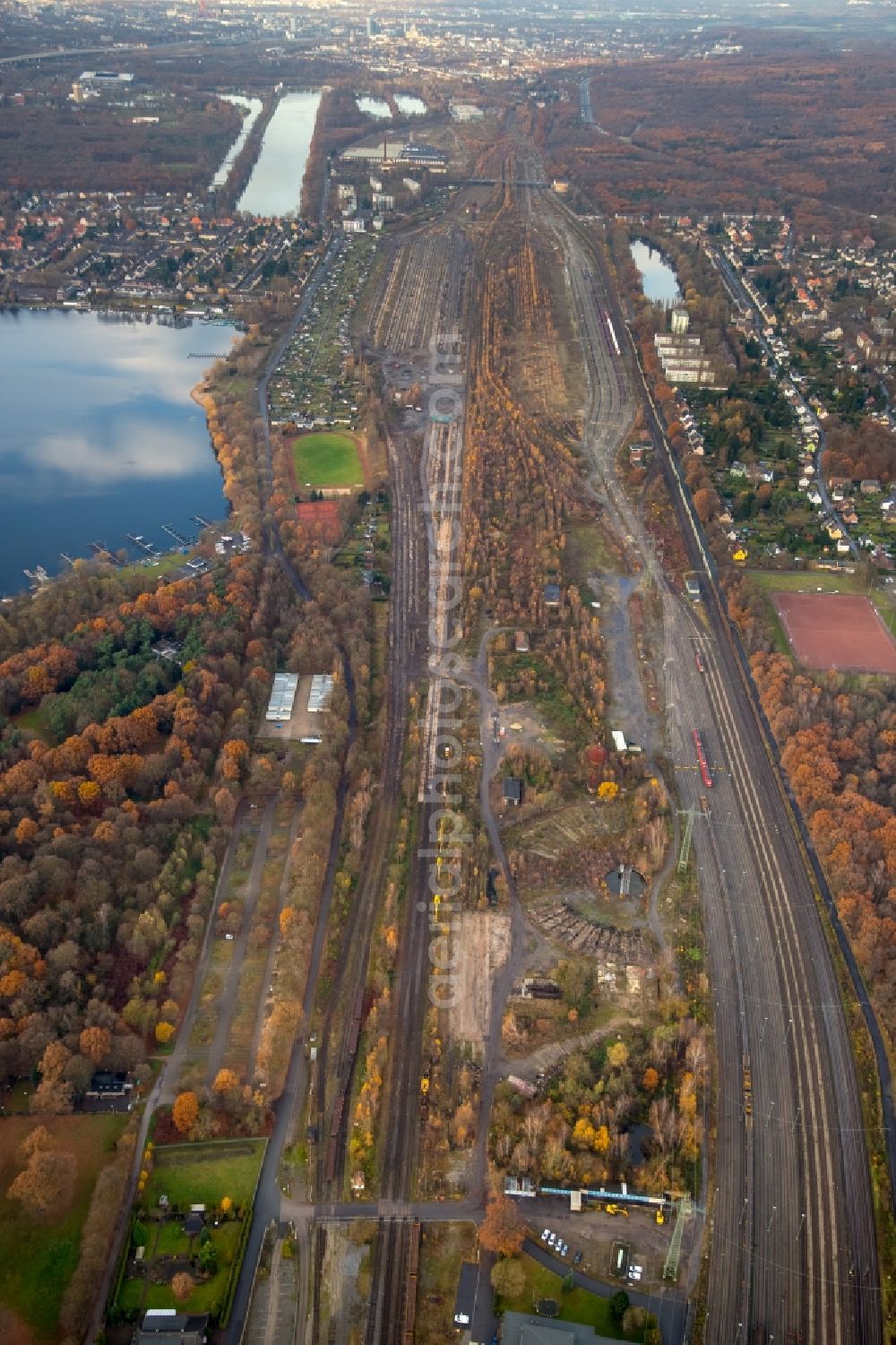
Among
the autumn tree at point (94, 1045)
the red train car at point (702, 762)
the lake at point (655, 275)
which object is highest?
the lake at point (655, 275)

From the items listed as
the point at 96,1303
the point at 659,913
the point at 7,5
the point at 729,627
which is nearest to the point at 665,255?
the point at 729,627

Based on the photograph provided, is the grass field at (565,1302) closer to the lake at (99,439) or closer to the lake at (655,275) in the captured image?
the lake at (99,439)

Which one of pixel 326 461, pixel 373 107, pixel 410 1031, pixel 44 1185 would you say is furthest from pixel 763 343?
pixel 373 107

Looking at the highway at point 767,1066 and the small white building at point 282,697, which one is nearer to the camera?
the highway at point 767,1066

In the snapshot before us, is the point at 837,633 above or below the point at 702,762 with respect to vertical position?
above

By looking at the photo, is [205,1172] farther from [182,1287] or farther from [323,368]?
[323,368]

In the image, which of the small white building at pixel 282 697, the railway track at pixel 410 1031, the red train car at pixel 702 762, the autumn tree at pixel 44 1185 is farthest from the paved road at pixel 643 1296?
the small white building at pixel 282 697
